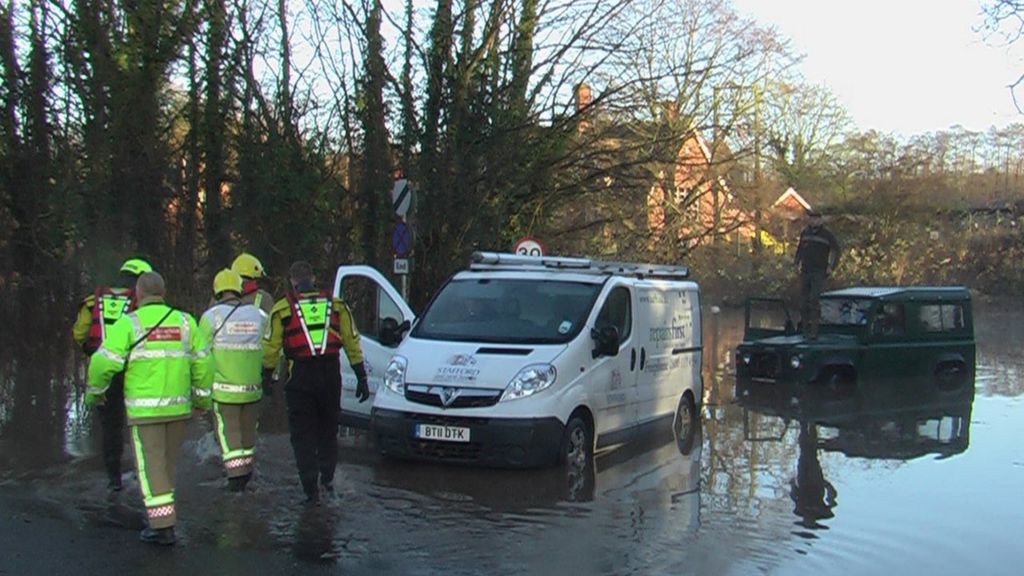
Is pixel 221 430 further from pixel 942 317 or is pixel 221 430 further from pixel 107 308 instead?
pixel 942 317

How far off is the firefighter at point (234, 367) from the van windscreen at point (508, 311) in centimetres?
220

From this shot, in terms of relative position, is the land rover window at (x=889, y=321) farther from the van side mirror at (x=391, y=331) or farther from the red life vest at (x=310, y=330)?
the red life vest at (x=310, y=330)

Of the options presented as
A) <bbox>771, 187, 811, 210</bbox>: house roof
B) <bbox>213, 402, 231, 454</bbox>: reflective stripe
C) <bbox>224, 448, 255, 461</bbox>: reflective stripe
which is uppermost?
<bbox>771, 187, 811, 210</bbox>: house roof

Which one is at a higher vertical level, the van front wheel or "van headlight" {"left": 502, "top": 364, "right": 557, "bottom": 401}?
"van headlight" {"left": 502, "top": 364, "right": 557, "bottom": 401}

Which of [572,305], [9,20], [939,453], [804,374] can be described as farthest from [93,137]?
[939,453]

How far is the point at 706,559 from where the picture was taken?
7.01m

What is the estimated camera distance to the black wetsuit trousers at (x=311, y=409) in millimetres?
8203

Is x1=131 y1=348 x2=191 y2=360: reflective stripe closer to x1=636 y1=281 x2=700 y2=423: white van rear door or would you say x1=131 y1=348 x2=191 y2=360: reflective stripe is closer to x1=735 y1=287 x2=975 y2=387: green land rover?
x1=636 y1=281 x2=700 y2=423: white van rear door

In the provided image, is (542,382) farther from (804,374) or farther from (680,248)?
(680,248)

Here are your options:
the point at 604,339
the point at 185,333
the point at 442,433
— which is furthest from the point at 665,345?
the point at 185,333

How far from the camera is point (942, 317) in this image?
1820 centimetres

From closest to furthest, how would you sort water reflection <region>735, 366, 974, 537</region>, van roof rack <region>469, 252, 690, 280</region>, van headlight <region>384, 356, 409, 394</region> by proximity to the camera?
van headlight <region>384, 356, 409, 394</region> → water reflection <region>735, 366, 974, 537</region> → van roof rack <region>469, 252, 690, 280</region>

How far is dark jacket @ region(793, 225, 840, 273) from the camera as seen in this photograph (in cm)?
1822

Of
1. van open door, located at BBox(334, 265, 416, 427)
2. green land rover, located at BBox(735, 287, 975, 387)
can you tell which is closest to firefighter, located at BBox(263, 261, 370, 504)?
van open door, located at BBox(334, 265, 416, 427)
